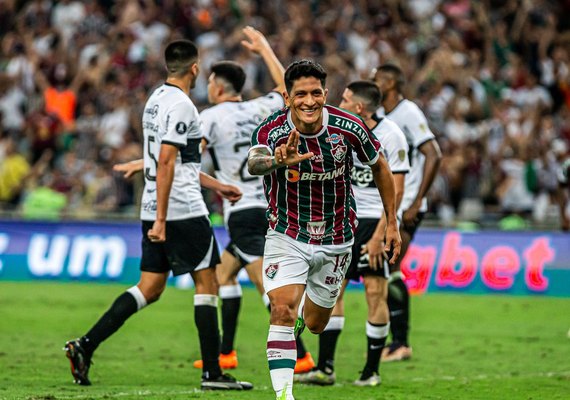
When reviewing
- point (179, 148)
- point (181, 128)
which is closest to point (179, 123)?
point (181, 128)

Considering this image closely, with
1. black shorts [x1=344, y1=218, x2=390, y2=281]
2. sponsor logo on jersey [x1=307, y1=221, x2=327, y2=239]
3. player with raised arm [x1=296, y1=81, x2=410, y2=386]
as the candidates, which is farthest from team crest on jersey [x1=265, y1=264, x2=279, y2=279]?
black shorts [x1=344, y1=218, x2=390, y2=281]

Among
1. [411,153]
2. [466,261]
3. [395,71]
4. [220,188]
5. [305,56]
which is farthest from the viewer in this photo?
[305,56]

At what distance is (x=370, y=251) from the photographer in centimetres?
985

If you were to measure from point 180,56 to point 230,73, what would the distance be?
1.56 meters

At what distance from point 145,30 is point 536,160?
32.2ft

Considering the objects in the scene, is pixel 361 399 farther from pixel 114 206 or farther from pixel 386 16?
pixel 386 16

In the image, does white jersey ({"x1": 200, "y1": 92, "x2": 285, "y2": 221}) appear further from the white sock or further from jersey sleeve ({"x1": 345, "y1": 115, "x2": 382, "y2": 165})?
the white sock

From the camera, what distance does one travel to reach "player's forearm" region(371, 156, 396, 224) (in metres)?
8.22

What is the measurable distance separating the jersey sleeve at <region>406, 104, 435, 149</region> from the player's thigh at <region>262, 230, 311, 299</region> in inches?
159

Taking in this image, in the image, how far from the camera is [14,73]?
85.3 ft

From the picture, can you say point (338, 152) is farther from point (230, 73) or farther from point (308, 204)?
point (230, 73)

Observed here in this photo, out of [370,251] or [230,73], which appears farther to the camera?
[230,73]

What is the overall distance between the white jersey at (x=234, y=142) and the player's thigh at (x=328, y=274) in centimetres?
267

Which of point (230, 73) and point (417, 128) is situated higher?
point (230, 73)
